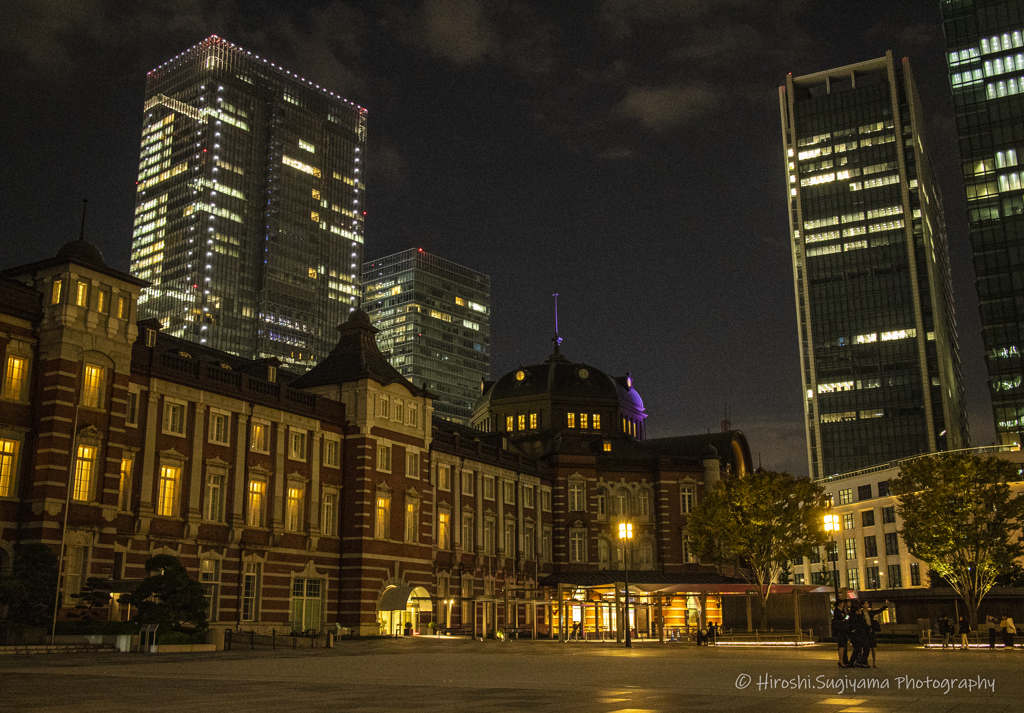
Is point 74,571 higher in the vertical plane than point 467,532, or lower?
lower

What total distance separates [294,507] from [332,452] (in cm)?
492

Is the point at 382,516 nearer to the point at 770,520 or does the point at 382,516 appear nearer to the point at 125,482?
the point at 125,482

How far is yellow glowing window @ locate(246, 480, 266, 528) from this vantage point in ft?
182

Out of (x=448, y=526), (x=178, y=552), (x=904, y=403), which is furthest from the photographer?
(x=904, y=403)

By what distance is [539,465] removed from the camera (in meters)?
87.0

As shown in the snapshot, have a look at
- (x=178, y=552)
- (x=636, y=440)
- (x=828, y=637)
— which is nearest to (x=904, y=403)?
(x=636, y=440)

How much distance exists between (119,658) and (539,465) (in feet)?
183

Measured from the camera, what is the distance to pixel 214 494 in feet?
177

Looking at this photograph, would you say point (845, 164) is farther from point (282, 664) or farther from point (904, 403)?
point (282, 664)

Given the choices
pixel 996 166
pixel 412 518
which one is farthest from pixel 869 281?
pixel 412 518

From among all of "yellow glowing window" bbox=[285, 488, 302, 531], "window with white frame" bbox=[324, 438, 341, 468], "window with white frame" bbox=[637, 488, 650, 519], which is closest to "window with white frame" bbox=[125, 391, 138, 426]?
"yellow glowing window" bbox=[285, 488, 302, 531]

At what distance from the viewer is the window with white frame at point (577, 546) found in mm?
87312

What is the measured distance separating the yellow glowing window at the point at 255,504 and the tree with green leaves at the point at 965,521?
3723cm

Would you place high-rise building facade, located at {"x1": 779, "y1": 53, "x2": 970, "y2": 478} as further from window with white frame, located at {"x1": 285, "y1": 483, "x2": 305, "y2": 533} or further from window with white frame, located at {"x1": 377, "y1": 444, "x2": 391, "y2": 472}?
window with white frame, located at {"x1": 285, "y1": 483, "x2": 305, "y2": 533}
